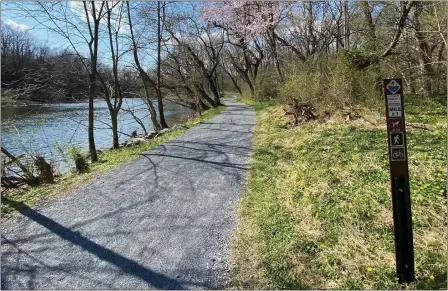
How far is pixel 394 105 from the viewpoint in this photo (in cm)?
270

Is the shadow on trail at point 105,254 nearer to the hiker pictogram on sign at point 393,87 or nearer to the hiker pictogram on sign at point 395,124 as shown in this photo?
the hiker pictogram on sign at point 395,124

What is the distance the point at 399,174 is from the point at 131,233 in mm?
3129

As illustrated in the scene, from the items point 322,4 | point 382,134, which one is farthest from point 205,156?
point 322,4

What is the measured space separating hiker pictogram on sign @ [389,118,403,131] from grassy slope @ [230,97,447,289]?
1.26 m

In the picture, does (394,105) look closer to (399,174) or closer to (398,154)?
(398,154)

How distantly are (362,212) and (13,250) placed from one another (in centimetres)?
422

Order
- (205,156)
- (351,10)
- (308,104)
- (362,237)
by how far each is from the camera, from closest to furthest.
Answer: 1. (362,237)
2. (205,156)
3. (308,104)
4. (351,10)

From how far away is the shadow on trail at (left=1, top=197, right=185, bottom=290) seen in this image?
3.15 metres

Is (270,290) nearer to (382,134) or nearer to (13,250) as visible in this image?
(13,250)

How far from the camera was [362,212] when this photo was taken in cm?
384

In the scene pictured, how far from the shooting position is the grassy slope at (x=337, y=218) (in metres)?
3.02

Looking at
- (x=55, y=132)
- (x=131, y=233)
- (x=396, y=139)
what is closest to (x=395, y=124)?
(x=396, y=139)

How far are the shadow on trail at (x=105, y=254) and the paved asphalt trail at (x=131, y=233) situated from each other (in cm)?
1

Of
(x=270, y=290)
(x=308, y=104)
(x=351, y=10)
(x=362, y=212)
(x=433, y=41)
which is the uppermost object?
(x=351, y=10)
